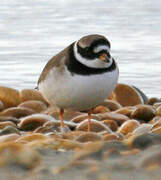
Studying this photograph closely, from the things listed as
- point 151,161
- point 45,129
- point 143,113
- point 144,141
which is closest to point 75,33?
point 143,113

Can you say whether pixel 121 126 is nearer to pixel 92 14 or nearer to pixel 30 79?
pixel 30 79

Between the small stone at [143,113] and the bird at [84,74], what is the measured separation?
136 centimetres

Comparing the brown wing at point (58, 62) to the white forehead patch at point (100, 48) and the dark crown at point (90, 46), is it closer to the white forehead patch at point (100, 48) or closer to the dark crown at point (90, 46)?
the dark crown at point (90, 46)

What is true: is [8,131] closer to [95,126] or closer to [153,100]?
[95,126]

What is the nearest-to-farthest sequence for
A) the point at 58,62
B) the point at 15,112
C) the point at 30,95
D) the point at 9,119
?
the point at 58,62 < the point at 9,119 < the point at 15,112 < the point at 30,95

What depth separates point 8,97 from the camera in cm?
876

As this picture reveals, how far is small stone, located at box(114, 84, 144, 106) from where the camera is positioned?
8914 millimetres

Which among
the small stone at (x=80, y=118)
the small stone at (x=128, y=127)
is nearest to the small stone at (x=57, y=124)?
the small stone at (x=80, y=118)

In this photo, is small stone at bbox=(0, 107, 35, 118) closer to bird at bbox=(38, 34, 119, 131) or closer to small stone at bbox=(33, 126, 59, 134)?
small stone at bbox=(33, 126, 59, 134)

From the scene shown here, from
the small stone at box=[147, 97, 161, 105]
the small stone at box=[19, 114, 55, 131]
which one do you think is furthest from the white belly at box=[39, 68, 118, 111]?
the small stone at box=[147, 97, 161, 105]

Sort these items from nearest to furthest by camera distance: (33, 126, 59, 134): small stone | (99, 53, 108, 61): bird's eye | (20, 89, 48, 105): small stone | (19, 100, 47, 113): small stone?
(99, 53, 108, 61): bird's eye
(33, 126, 59, 134): small stone
(19, 100, 47, 113): small stone
(20, 89, 48, 105): small stone

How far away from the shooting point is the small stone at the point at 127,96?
891 centimetres

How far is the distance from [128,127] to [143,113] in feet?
2.95

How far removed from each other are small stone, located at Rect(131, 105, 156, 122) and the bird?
1.36 metres
